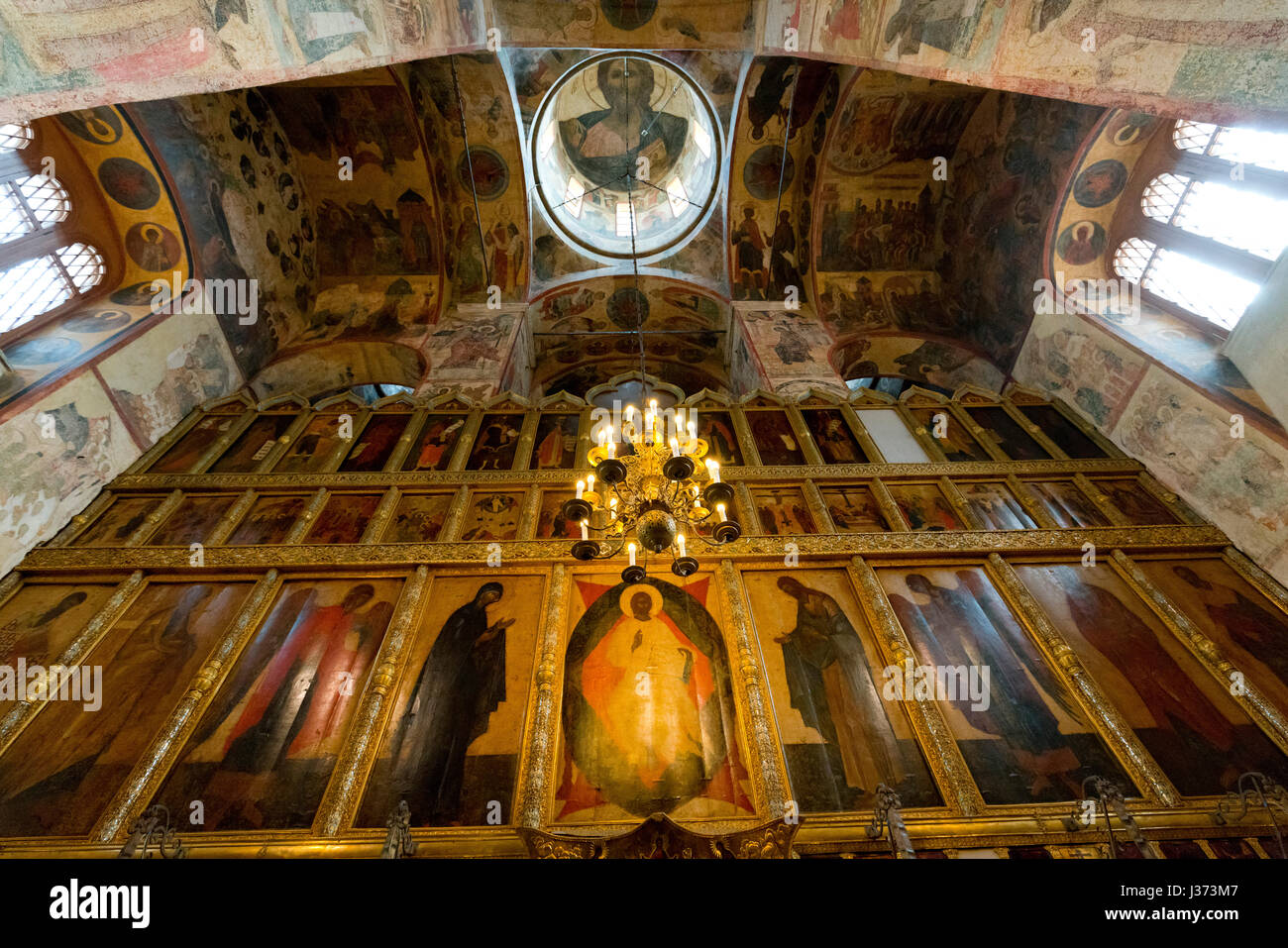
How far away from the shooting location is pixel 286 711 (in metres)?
5.08

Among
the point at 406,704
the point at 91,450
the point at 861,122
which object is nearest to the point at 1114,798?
the point at 406,704

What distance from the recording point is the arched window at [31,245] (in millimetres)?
8305

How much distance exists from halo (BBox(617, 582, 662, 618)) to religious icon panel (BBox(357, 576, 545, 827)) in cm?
86

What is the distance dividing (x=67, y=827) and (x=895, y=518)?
794cm

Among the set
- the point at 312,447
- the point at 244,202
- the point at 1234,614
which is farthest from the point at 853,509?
the point at 244,202

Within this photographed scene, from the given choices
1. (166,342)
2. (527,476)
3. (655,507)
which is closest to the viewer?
(655,507)

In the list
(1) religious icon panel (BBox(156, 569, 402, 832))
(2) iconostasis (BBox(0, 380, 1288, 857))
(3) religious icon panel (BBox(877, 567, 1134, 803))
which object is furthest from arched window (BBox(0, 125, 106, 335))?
(3) religious icon panel (BBox(877, 567, 1134, 803))

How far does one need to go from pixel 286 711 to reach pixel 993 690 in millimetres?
6108

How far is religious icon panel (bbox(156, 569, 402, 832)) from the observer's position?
444 centimetres

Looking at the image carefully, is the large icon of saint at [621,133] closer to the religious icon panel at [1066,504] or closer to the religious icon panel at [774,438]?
the religious icon panel at [774,438]

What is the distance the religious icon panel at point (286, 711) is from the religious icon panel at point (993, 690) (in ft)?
16.2

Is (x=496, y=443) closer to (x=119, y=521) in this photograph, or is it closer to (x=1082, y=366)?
(x=119, y=521)

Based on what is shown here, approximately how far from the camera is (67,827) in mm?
4219

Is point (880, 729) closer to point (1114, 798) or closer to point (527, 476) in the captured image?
point (1114, 798)
